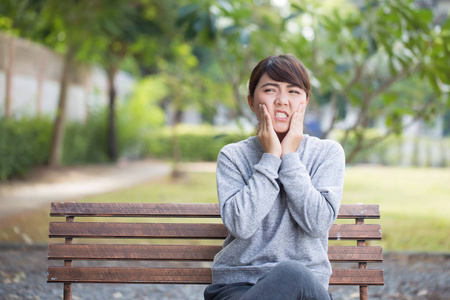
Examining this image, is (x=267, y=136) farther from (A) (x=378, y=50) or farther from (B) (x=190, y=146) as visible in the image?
(B) (x=190, y=146)

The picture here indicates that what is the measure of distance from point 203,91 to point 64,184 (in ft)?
12.8

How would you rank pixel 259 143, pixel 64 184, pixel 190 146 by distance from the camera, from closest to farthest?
pixel 259 143 < pixel 64 184 < pixel 190 146

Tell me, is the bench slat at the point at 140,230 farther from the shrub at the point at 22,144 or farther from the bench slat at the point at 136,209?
the shrub at the point at 22,144

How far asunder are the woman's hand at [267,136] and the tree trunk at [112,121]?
47.7 ft

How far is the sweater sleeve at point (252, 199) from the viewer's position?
2.16 meters

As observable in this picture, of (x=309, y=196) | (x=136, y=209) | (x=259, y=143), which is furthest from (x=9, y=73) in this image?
(x=309, y=196)

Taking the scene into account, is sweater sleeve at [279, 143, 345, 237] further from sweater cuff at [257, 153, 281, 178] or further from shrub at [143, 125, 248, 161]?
shrub at [143, 125, 248, 161]

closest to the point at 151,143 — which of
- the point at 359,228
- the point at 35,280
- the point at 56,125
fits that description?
the point at 56,125

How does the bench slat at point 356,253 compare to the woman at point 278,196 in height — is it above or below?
below

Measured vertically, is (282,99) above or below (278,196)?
above

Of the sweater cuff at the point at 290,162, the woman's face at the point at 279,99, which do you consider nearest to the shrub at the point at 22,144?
the woman's face at the point at 279,99

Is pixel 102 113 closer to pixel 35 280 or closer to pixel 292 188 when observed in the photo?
pixel 35 280

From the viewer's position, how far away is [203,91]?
12703mm

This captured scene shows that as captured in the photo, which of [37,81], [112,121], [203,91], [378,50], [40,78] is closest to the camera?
[378,50]
